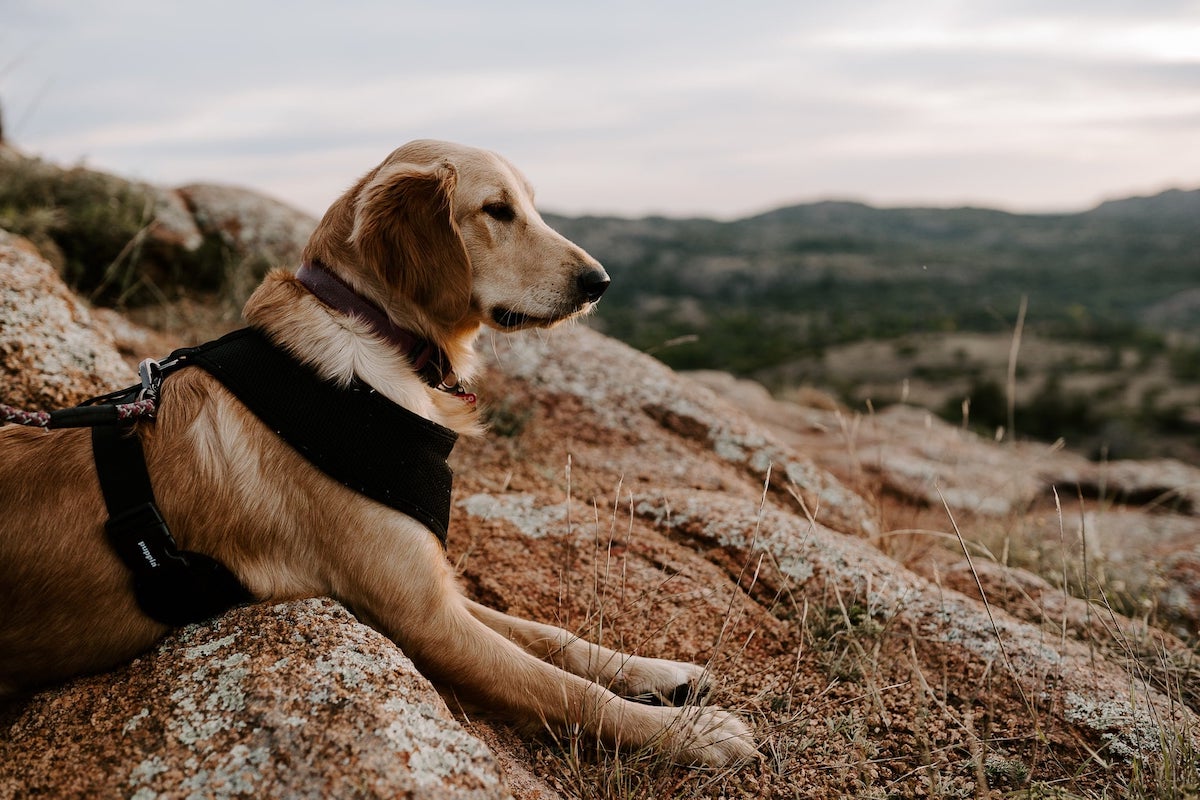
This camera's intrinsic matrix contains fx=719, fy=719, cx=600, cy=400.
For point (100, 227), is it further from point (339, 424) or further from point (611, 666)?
point (611, 666)

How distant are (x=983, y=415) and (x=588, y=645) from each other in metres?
23.7

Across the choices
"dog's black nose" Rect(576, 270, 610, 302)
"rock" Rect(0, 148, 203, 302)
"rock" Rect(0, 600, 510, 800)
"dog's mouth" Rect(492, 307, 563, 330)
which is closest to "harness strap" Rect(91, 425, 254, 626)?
"rock" Rect(0, 600, 510, 800)

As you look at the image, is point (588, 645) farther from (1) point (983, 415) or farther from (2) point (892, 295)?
Answer: (2) point (892, 295)

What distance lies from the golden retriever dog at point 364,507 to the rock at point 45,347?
0.95m

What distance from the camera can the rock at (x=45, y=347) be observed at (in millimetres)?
2867

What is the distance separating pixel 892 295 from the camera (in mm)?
63188

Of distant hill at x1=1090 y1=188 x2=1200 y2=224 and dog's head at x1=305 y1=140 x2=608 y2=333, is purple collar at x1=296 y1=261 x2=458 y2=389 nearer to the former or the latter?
dog's head at x1=305 y1=140 x2=608 y2=333

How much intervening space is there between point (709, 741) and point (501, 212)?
193 centimetres

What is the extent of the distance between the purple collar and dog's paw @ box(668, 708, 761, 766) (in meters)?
1.38

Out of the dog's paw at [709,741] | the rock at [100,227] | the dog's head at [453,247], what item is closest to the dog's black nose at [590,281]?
the dog's head at [453,247]

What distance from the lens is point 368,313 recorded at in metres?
2.33

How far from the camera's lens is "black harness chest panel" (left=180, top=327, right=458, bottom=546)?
206cm

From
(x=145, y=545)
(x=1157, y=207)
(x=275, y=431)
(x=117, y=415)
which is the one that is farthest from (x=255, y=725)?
(x=1157, y=207)

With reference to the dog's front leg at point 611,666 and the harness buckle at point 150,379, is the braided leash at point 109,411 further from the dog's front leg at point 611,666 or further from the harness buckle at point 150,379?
the dog's front leg at point 611,666
